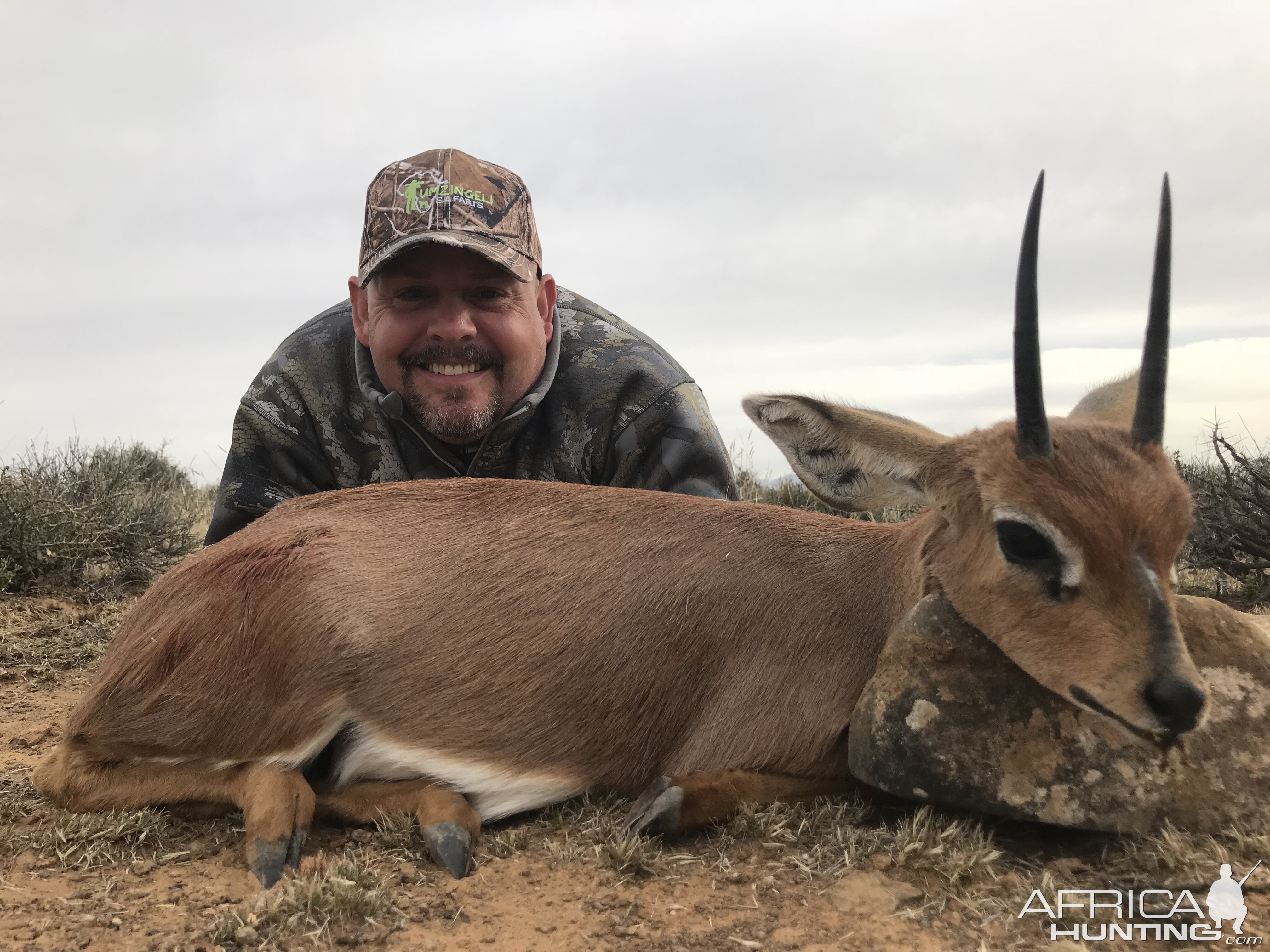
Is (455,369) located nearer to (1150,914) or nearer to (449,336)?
(449,336)

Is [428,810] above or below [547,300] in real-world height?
below

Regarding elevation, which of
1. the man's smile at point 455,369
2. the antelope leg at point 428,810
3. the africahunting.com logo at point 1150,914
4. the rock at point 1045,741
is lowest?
the antelope leg at point 428,810

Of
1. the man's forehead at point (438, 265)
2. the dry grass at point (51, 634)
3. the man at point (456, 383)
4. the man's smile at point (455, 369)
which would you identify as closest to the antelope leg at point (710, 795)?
the man at point (456, 383)

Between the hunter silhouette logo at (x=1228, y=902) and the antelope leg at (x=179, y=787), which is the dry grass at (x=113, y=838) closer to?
the antelope leg at (x=179, y=787)

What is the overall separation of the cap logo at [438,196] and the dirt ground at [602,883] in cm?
369

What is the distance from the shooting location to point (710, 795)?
11.4 ft

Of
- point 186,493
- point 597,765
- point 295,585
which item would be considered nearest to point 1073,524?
point 597,765

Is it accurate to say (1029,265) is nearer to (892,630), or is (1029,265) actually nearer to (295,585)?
(892,630)

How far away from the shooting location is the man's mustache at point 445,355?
593cm

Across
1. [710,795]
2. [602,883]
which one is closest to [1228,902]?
[710,795]

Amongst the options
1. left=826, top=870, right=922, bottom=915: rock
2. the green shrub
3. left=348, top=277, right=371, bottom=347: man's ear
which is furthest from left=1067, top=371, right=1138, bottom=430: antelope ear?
A: the green shrub

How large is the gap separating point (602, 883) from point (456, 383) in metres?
3.53

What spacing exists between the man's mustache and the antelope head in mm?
2775

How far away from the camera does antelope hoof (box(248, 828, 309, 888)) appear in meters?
3.23
